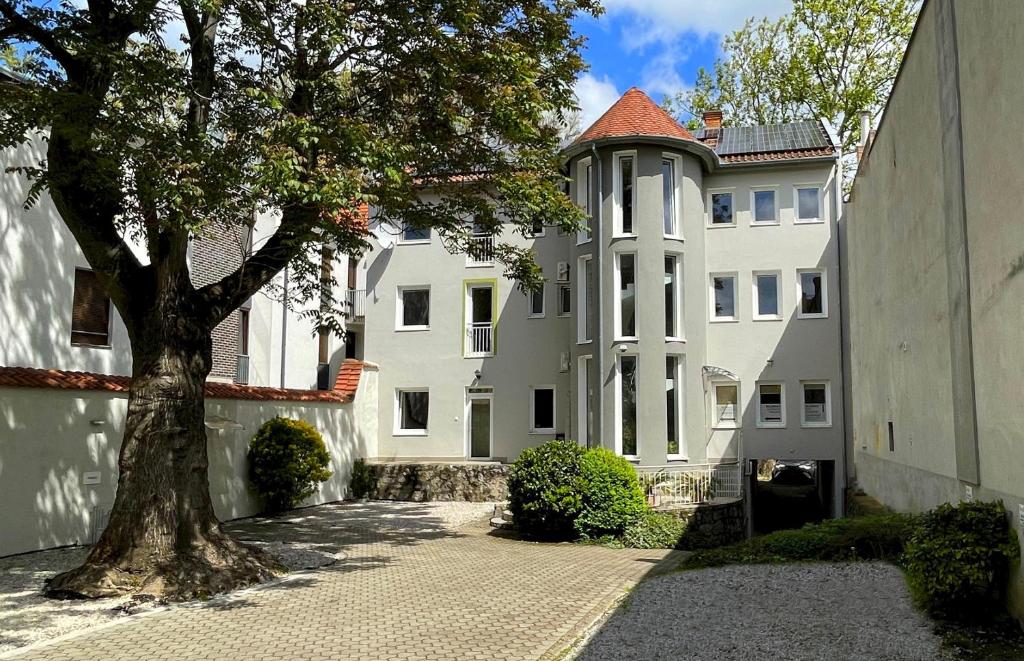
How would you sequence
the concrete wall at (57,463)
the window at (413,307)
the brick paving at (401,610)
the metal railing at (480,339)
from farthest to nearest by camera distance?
the window at (413,307) → the metal railing at (480,339) → the concrete wall at (57,463) → the brick paving at (401,610)

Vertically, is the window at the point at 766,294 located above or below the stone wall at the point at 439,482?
above

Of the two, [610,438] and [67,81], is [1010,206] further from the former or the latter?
[610,438]

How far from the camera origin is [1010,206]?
764cm

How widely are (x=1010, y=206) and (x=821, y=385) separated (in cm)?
1786

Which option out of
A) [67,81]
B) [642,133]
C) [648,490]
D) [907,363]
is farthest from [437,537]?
[642,133]

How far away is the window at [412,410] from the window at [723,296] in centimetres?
916

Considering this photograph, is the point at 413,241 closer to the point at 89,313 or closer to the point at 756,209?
the point at 89,313

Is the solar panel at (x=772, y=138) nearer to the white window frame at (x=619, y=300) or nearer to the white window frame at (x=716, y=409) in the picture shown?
the white window frame at (x=619, y=300)

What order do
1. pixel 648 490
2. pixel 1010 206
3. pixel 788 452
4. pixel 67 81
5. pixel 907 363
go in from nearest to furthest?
pixel 1010 206
pixel 67 81
pixel 907 363
pixel 648 490
pixel 788 452

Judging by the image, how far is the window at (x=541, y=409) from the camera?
2589cm

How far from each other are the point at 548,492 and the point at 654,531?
101 inches

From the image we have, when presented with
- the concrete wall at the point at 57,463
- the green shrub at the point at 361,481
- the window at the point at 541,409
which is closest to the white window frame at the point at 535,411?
the window at the point at 541,409

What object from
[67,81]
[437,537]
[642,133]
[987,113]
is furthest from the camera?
[642,133]

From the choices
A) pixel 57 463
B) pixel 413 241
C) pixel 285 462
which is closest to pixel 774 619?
pixel 57 463
